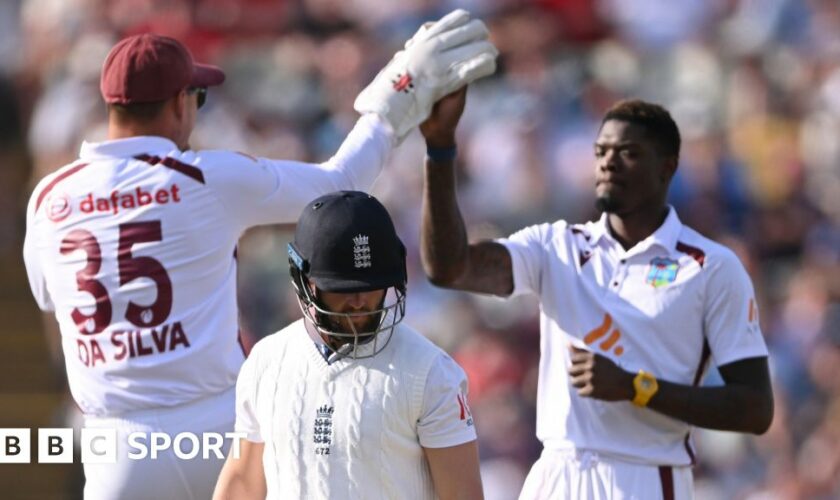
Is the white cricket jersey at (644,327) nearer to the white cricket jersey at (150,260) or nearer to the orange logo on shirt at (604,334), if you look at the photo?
the orange logo on shirt at (604,334)

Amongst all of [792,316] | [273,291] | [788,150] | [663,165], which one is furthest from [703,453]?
[663,165]

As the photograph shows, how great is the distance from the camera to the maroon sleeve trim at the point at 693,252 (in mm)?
5074

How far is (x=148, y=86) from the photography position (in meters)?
4.79

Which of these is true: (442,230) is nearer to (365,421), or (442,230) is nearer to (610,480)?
(610,480)

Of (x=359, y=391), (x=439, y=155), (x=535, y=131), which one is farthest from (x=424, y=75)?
(x=535, y=131)

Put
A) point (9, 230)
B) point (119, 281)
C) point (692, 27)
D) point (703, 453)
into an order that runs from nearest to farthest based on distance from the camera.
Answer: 1. point (119, 281)
2. point (703, 453)
3. point (692, 27)
4. point (9, 230)

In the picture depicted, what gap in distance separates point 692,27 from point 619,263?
6.05 metres

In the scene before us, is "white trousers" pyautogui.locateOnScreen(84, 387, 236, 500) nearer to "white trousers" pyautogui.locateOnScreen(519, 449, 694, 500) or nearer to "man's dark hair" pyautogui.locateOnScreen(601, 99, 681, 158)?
"white trousers" pyautogui.locateOnScreen(519, 449, 694, 500)

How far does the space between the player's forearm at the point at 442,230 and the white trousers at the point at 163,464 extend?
2.97 ft

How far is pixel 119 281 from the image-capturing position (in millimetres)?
4750

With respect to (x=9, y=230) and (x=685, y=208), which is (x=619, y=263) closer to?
(x=685, y=208)

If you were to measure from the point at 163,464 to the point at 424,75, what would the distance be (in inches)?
61.5

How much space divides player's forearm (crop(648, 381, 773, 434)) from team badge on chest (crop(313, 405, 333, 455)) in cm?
153

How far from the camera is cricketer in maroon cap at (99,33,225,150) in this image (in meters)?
4.79
